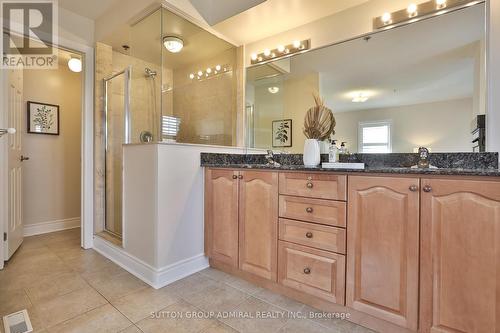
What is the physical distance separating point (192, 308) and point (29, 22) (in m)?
2.89

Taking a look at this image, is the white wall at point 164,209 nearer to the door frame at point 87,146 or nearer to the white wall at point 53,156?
the door frame at point 87,146

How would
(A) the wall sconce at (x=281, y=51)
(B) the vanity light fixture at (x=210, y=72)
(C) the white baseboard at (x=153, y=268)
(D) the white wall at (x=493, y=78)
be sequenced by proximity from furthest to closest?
1. (B) the vanity light fixture at (x=210, y=72)
2. (A) the wall sconce at (x=281, y=51)
3. (C) the white baseboard at (x=153, y=268)
4. (D) the white wall at (x=493, y=78)

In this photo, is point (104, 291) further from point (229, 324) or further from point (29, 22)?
point (29, 22)

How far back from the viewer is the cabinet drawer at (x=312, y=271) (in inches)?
55.8

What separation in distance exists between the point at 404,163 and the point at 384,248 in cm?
69

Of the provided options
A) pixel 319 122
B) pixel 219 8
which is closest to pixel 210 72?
pixel 219 8

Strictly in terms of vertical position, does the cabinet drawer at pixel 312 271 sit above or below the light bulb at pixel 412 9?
below

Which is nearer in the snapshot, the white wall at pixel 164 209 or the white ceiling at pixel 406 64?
the white ceiling at pixel 406 64

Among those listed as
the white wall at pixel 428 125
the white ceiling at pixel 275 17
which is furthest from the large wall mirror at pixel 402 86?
the white ceiling at pixel 275 17

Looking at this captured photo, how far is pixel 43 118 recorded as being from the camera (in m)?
3.11

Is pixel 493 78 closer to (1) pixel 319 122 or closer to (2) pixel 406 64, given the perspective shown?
(2) pixel 406 64

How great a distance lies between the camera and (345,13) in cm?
191

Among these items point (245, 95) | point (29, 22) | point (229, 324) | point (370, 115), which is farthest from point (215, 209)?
point (29, 22)

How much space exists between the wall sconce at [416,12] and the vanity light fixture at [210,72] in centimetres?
147
